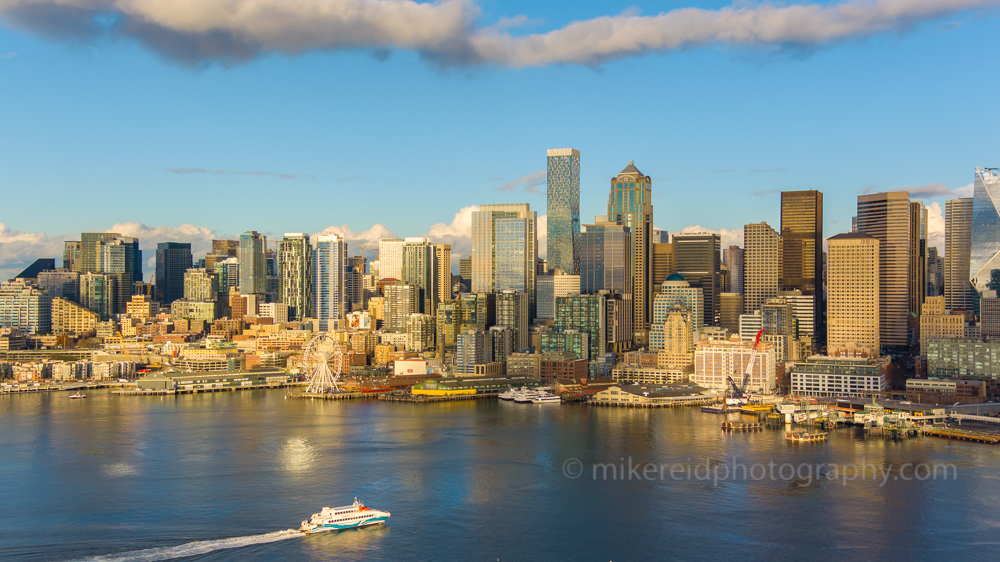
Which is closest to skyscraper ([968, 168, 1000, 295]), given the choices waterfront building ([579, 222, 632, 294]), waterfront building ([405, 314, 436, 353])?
waterfront building ([579, 222, 632, 294])

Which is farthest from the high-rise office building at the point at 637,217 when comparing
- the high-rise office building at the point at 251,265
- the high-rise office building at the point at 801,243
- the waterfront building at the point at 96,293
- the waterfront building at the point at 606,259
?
the waterfront building at the point at 96,293

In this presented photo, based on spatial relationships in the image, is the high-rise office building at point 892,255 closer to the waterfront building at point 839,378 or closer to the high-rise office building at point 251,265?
the waterfront building at point 839,378

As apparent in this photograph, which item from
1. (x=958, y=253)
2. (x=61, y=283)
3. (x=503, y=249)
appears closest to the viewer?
(x=958, y=253)

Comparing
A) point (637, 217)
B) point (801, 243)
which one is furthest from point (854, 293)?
point (637, 217)

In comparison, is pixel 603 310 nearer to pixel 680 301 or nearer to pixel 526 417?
pixel 680 301

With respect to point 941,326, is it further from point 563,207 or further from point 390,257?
point 390,257

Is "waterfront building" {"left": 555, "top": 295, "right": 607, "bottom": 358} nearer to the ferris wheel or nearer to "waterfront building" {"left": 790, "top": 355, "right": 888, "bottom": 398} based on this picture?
"waterfront building" {"left": 790, "top": 355, "right": 888, "bottom": 398}
